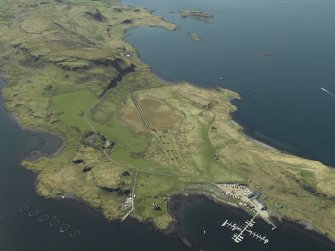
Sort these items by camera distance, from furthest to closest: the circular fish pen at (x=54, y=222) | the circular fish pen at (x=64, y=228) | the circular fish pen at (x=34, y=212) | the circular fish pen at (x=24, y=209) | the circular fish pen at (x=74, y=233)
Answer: the circular fish pen at (x=24, y=209)
the circular fish pen at (x=34, y=212)
the circular fish pen at (x=54, y=222)
the circular fish pen at (x=64, y=228)
the circular fish pen at (x=74, y=233)

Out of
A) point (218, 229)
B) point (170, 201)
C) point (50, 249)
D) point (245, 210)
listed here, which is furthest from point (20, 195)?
point (245, 210)

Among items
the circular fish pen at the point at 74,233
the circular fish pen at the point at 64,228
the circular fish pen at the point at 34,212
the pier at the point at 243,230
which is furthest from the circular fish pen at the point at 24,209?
the pier at the point at 243,230

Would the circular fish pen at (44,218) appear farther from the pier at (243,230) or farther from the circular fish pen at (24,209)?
the pier at (243,230)

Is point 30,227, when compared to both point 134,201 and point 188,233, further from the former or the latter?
point 188,233

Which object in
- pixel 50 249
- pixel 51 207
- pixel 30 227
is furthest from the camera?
pixel 51 207

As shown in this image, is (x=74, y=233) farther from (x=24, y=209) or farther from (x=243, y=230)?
(x=243, y=230)

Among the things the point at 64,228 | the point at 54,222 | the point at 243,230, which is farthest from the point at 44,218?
the point at 243,230

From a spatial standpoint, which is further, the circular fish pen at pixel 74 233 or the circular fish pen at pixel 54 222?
the circular fish pen at pixel 54 222

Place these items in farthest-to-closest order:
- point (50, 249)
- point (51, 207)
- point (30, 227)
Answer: point (51, 207) < point (30, 227) < point (50, 249)

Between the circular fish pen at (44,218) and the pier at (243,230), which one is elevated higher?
the pier at (243,230)
